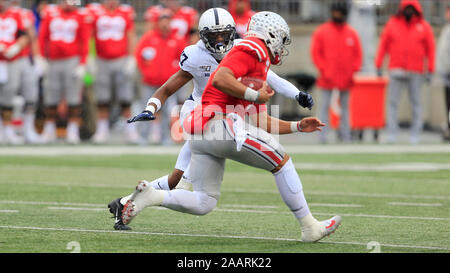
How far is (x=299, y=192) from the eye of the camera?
7.00 meters

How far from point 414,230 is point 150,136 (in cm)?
1079

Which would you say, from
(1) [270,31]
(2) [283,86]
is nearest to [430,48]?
(2) [283,86]

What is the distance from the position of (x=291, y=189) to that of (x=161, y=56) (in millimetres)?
10331

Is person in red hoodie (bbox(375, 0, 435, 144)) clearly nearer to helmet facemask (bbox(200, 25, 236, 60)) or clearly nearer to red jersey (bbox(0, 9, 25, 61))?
red jersey (bbox(0, 9, 25, 61))

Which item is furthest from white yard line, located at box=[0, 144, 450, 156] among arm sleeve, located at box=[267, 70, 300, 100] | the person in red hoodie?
arm sleeve, located at box=[267, 70, 300, 100]

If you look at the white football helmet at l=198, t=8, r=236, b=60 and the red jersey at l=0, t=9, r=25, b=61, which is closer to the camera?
the white football helmet at l=198, t=8, r=236, b=60

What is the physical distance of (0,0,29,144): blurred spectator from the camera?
16.7m

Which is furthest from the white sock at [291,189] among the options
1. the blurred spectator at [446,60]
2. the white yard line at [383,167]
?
the blurred spectator at [446,60]

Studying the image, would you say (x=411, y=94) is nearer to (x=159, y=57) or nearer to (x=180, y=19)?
(x=180, y=19)

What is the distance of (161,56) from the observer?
56.0 ft

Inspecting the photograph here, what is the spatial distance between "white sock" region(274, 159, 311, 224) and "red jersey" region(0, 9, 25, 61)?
10.5 metres

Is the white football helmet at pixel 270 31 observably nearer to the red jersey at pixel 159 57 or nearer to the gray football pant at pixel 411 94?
the red jersey at pixel 159 57
